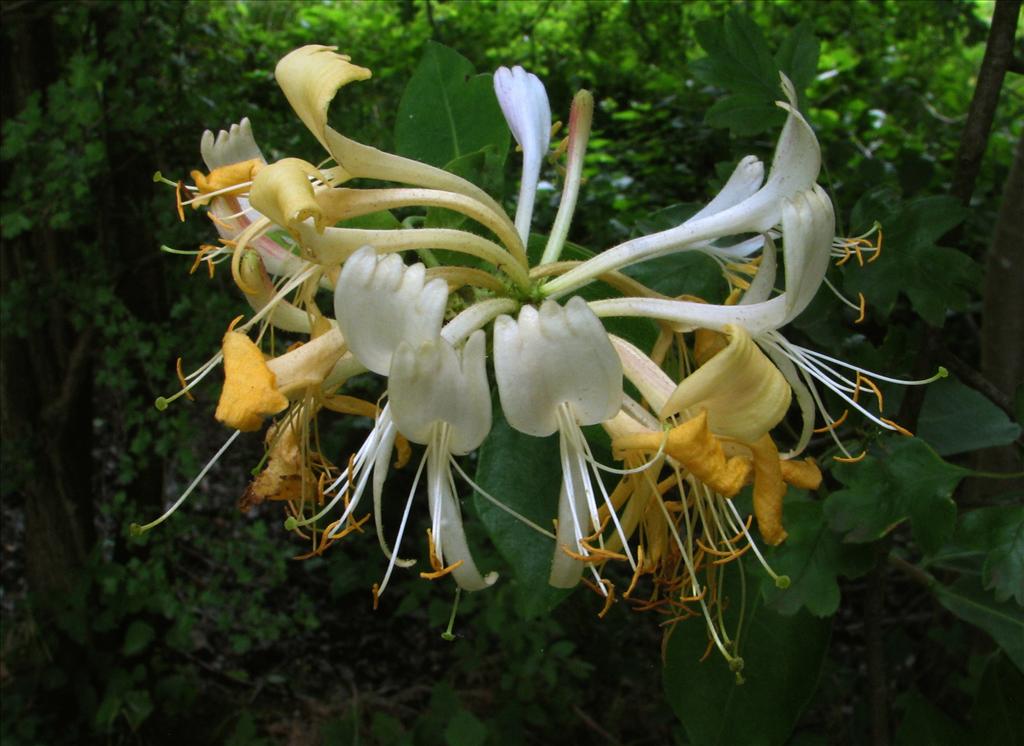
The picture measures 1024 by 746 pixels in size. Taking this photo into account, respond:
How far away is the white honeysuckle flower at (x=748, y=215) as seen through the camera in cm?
62

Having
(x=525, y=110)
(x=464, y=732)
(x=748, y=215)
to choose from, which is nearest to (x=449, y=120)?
(x=525, y=110)

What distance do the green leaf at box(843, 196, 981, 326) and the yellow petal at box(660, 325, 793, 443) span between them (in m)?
0.42

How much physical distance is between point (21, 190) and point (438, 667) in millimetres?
1445

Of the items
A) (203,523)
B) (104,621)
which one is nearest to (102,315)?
(203,523)

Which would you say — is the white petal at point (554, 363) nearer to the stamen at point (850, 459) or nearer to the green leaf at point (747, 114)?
the stamen at point (850, 459)

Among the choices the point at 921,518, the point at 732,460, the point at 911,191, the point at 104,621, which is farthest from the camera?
the point at 104,621

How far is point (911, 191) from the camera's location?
52.7 inches

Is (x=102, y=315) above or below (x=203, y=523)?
above

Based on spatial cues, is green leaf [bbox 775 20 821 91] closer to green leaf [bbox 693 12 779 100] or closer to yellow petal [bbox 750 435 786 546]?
green leaf [bbox 693 12 779 100]

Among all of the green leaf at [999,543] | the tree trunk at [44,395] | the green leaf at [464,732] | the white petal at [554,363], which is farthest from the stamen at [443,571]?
the tree trunk at [44,395]

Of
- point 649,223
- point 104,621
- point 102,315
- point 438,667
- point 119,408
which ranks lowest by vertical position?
point 438,667

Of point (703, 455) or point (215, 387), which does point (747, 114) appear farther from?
point (215, 387)

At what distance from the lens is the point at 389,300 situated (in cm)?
53

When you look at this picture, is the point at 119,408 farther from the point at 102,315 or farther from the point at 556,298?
the point at 556,298
